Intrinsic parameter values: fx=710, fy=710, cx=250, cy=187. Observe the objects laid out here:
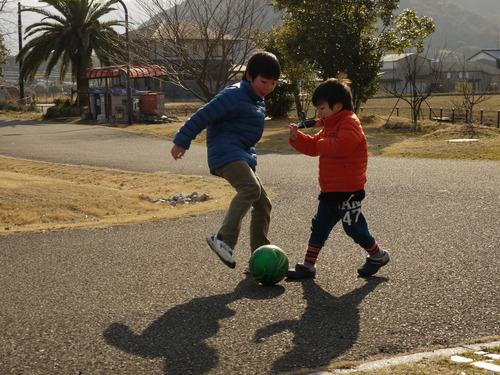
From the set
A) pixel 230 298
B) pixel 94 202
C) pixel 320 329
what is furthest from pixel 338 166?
pixel 94 202

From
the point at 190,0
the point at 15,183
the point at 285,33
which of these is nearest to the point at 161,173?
the point at 15,183

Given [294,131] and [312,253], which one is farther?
[312,253]

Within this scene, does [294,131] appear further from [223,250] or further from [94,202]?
[94,202]

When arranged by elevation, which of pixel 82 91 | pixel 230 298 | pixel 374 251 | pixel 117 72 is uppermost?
pixel 117 72

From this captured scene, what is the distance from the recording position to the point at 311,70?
2825cm

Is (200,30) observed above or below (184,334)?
above

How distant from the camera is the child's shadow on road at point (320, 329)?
3.73 m

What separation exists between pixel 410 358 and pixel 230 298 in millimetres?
1628

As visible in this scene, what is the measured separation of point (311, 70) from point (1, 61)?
29139 millimetres

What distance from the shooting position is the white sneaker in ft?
16.6

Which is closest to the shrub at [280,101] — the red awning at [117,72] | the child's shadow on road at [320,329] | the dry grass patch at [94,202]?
the red awning at [117,72]

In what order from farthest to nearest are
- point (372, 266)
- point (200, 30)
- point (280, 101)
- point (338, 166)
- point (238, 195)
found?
point (280, 101)
point (200, 30)
point (372, 266)
point (238, 195)
point (338, 166)

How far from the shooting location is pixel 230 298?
498 cm

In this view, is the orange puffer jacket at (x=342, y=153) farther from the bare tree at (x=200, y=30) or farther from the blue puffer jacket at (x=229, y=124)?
the bare tree at (x=200, y=30)
